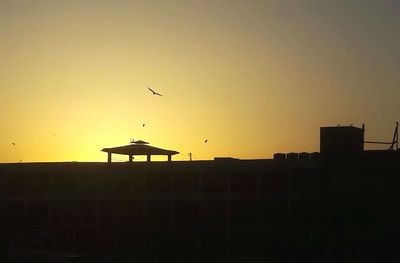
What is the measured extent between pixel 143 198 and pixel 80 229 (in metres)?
5.44

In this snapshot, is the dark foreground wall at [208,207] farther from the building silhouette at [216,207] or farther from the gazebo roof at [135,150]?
the gazebo roof at [135,150]

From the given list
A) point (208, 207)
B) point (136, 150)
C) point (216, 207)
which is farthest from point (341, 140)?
point (136, 150)

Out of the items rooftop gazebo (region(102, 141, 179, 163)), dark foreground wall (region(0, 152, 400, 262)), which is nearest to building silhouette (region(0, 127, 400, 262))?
dark foreground wall (region(0, 152, 400, 262))

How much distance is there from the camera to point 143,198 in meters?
52.5

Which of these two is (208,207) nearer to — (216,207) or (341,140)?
(216,207)

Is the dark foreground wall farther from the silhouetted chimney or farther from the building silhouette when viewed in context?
the silhouetted chimney

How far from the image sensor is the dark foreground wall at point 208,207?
4520cm

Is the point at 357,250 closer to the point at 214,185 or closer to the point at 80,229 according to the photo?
the point at 214,185

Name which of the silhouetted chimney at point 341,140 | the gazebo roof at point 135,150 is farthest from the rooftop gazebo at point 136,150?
the silhouetted chimney at point 341,140

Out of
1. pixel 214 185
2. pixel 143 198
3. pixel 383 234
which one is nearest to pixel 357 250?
pixel 383 234

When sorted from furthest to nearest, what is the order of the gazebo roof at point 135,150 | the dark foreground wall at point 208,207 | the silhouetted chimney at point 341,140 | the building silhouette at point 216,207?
the gazebo roof at point 135,150
the silhouetted chimney at point 341,140
the dark foreground wall at point 208,207
the building silhouette at point 216,207

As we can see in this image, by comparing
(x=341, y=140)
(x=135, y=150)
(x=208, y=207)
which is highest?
(x=341, y=140)

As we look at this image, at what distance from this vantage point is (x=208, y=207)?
5038 centimetres

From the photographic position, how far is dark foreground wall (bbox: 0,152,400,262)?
45203mm
